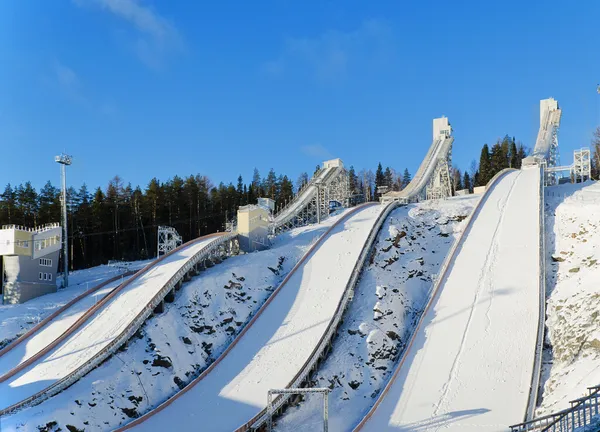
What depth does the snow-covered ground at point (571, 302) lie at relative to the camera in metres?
16.4

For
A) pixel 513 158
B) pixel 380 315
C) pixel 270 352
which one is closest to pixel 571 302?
pixel 380 315

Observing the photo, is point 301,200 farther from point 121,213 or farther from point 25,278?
point 25,278

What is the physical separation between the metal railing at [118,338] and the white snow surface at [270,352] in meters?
3.06

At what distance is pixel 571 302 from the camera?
66.4ft

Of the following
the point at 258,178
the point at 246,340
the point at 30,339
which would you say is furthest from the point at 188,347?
the point at 258,178

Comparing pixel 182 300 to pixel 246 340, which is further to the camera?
pixel 182 300

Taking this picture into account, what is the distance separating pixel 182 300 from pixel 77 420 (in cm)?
772

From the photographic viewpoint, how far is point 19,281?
2722 cm

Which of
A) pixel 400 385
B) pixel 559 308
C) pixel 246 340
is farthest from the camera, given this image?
pixel 246 340

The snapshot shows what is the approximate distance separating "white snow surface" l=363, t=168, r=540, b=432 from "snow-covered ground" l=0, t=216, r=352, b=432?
7360 mm

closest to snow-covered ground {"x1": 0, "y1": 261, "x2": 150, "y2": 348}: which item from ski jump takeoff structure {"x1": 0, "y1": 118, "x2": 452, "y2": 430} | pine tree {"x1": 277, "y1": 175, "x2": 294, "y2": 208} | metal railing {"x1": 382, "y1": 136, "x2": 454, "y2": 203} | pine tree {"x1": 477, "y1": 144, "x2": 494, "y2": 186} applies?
ski jump takeoff structure {"x1": 0, "y1": 118, "x2": 452, "y2": 430}

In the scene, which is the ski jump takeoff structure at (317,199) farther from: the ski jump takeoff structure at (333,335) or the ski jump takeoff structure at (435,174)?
the ski jump takeoff structure at (333,335)

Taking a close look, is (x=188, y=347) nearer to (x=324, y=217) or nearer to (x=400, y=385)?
(x=400, y=385)

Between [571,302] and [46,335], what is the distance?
2046 centimetres
